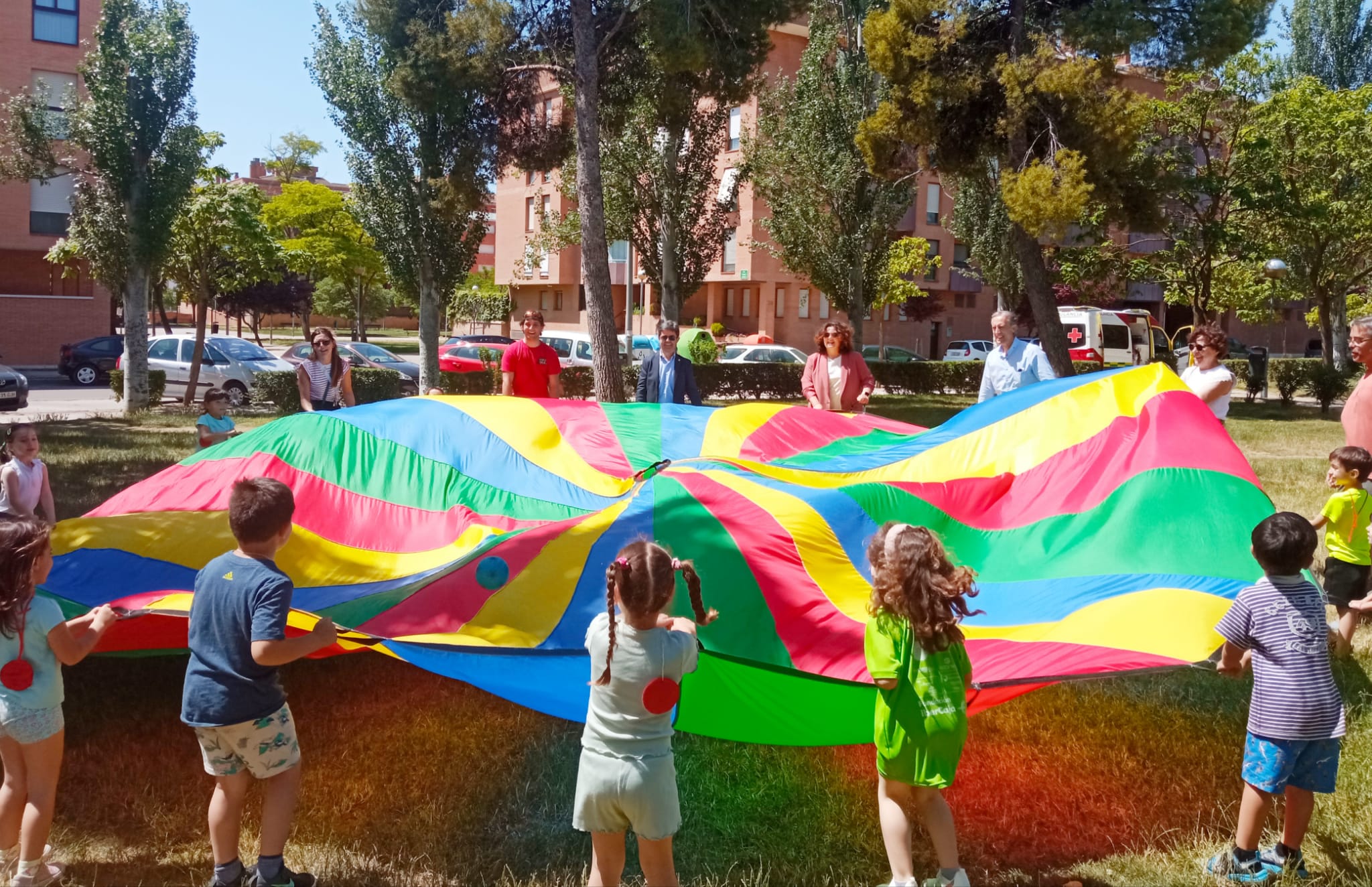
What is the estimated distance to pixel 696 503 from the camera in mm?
4484

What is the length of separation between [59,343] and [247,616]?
104 feet

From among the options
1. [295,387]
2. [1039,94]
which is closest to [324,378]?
[295,387]

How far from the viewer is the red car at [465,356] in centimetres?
2422

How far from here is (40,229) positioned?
29.4m

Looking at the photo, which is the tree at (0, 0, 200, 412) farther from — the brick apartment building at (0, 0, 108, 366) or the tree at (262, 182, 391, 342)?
the tree at (262, 182, 391, 342)

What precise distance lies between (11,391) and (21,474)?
48.3 ft

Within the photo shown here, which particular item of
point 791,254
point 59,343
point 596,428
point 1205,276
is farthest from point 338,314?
point 596,428

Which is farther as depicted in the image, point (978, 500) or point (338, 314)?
point (338, 314)

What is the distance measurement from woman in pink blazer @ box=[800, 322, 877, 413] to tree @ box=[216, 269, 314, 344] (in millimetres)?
39511

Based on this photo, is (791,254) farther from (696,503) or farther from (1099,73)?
(696,503)

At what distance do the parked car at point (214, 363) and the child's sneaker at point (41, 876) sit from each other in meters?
17.3

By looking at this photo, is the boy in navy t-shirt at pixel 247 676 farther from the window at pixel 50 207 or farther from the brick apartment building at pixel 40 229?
the window at pixel 50 207

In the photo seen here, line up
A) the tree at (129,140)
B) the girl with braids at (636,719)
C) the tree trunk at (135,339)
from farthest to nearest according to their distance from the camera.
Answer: the tree trunk at (135,339)
the tree at (129,140)
the girl with braids at (636,719)

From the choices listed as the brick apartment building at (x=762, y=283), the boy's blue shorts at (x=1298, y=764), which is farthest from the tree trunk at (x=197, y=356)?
the boy's blue shorts at (x=1298, y=764)
